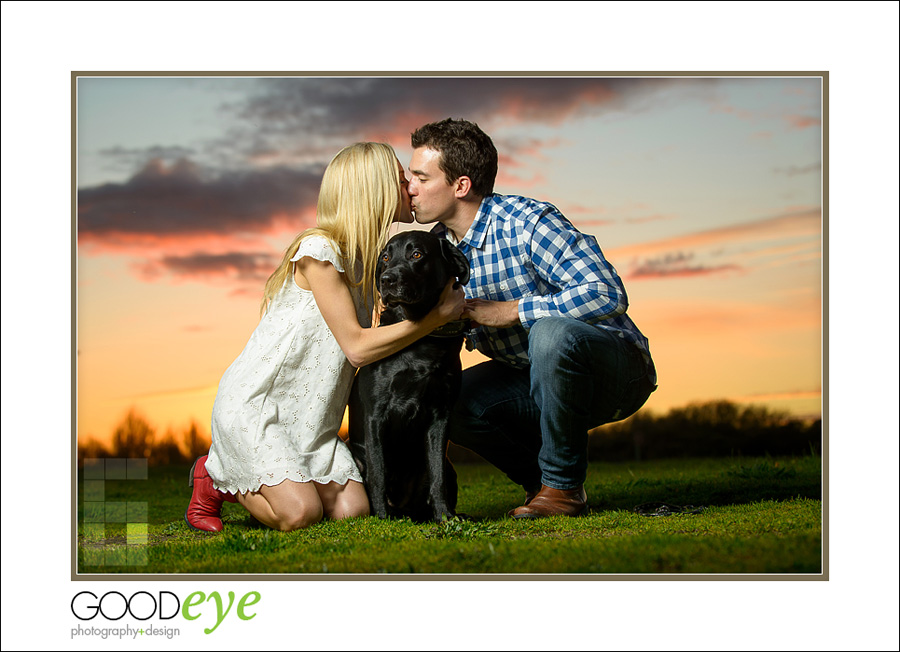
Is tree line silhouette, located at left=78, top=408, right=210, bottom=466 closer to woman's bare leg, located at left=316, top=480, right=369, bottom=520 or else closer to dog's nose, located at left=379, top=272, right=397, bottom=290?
woman's bare leg, located at left=316, top=480, right=369, bottom=520

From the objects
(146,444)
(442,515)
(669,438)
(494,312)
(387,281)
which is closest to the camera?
(387,281)

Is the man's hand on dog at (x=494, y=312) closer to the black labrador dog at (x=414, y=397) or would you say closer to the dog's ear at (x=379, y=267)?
the black labrador dog at (x=414, y=397)

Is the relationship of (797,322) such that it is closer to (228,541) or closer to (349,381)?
(349,381)

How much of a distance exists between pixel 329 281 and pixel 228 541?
1.12 metres

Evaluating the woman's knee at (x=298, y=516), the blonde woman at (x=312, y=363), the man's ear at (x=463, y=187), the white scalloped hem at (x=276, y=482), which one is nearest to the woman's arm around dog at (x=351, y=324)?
the blonde woman at (x=312, y=363)

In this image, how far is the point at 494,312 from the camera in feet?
11.5

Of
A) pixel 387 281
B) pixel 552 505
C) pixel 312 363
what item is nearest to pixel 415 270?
pixel 387 281

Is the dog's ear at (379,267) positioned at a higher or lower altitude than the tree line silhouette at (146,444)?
higher

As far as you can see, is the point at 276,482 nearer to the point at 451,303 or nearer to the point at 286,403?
the point at 286,403

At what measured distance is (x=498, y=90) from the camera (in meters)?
3.66

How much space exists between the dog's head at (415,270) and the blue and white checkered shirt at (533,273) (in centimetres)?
44

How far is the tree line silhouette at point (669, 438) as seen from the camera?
142 inches

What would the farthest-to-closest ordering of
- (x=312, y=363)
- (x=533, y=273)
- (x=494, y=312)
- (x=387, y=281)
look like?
Answer: 1. (x=533, y=273)
2. (x=494, y=312)
3. (x=312, y=363)
4. (x=387, y=281)

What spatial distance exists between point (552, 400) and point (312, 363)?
3.53 feet
